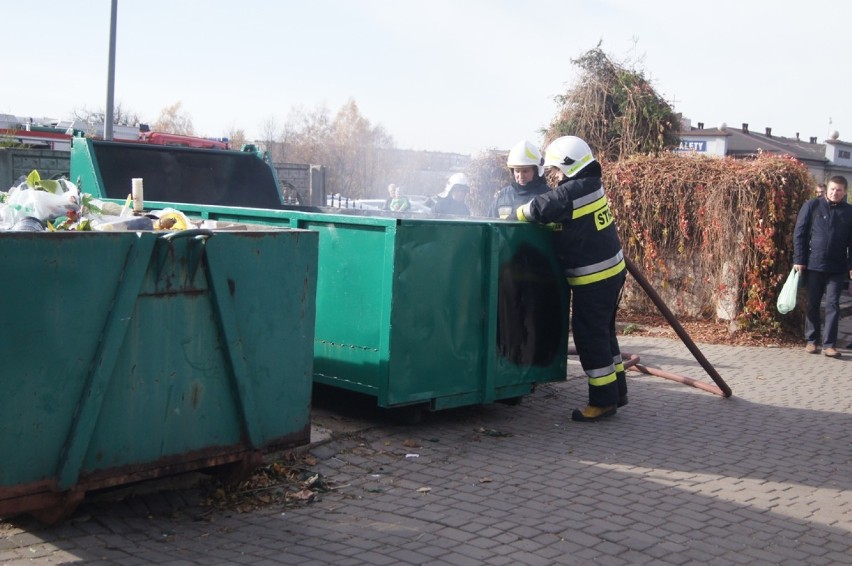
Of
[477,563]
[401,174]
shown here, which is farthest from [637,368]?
[401,174]

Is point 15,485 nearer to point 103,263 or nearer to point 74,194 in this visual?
point 103,263

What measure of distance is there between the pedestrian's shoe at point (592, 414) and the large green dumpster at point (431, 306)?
0.37 meters

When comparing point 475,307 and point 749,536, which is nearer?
point 749,536

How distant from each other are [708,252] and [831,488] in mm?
5668

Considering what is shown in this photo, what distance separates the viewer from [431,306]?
6070mm

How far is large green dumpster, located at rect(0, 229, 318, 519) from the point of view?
12.2 feet

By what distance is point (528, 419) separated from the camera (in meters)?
6.81

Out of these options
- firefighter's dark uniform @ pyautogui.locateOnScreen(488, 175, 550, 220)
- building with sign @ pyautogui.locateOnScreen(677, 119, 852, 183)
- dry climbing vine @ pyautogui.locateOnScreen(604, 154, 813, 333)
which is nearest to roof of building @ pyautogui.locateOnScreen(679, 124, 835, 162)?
building with sign @ pyautogui.locateOnScreen(677, 119, 852, 183)

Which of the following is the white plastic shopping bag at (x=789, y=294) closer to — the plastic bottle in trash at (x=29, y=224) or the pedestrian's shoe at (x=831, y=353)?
the pedestrian's shoe at (x=831, y=353)

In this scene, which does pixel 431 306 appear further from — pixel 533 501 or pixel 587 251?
pixel 533 501

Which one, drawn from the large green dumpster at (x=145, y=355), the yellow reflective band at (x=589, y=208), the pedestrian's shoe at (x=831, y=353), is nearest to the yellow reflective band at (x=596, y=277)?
the yellow reflective band at (x=589, y=208)

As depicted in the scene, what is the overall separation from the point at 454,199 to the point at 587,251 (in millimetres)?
4196

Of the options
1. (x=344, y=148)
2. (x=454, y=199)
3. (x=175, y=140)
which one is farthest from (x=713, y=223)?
(x=344, y=148)

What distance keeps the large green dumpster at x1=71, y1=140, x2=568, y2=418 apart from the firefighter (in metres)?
0.21
